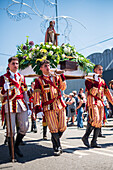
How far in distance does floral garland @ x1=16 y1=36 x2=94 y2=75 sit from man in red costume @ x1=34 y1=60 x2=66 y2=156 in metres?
1.28

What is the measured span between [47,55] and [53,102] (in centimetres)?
204

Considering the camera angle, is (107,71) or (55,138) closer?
(55,138)

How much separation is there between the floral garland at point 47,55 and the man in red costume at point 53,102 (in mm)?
1280

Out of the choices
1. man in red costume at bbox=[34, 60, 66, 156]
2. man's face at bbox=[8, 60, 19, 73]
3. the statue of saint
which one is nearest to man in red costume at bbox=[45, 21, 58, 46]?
the statue of saint

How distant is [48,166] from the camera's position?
4.63 m

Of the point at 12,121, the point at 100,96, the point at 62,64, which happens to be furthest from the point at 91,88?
the point at 12,121

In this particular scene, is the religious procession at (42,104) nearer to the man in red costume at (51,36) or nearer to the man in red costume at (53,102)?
the man in red costume at (53,102)

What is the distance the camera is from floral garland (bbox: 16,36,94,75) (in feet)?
24.2

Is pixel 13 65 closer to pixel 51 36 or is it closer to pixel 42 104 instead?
pixel 42 104

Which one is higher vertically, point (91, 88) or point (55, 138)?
point (91, 88)

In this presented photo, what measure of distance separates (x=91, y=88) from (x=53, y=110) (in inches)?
48.7

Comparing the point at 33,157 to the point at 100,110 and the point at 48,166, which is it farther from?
the point at 100,110

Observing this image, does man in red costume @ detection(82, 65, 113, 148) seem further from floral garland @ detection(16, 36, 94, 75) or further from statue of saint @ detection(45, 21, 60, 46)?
statue of saint @ detection(45, 21, 60, 46)

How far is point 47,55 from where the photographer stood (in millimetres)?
7363
